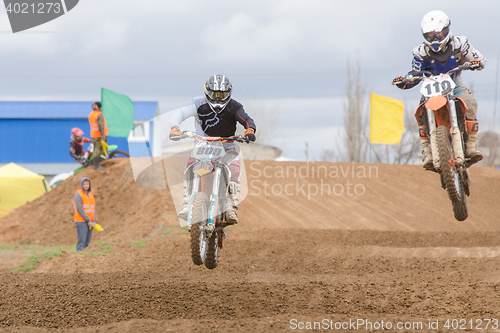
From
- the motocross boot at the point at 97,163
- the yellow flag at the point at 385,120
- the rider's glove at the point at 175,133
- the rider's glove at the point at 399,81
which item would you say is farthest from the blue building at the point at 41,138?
the rider's glove at the point at 175,133

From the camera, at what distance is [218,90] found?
748cm

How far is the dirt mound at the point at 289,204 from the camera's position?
19.4 meters

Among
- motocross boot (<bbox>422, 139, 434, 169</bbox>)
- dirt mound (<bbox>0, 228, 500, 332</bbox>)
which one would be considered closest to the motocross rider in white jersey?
dirt mound (<bbox>0, 228, 500, 332</bbox>)

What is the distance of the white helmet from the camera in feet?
26.8

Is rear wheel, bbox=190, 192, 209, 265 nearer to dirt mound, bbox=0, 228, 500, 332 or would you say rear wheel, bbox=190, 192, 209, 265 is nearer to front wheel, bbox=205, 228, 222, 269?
front wheel, bbox=205, 228, 222, 269

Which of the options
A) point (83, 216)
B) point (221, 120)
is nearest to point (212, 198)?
point (221, 120)

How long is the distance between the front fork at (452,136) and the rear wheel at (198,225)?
4.07 metres

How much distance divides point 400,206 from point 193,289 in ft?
55.2

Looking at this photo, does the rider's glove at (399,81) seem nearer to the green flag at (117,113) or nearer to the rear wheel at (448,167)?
Result: the rear wheel at (448,167)

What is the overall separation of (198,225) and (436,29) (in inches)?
198

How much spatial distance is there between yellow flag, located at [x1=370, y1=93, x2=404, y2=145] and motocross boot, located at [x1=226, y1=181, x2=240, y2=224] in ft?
48.2

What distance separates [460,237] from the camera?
16.1 metres

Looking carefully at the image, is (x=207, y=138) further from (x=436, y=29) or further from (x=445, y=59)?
(x=445, y=59)

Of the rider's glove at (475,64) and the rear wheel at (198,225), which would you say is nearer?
the rear wheel at (198,225)
